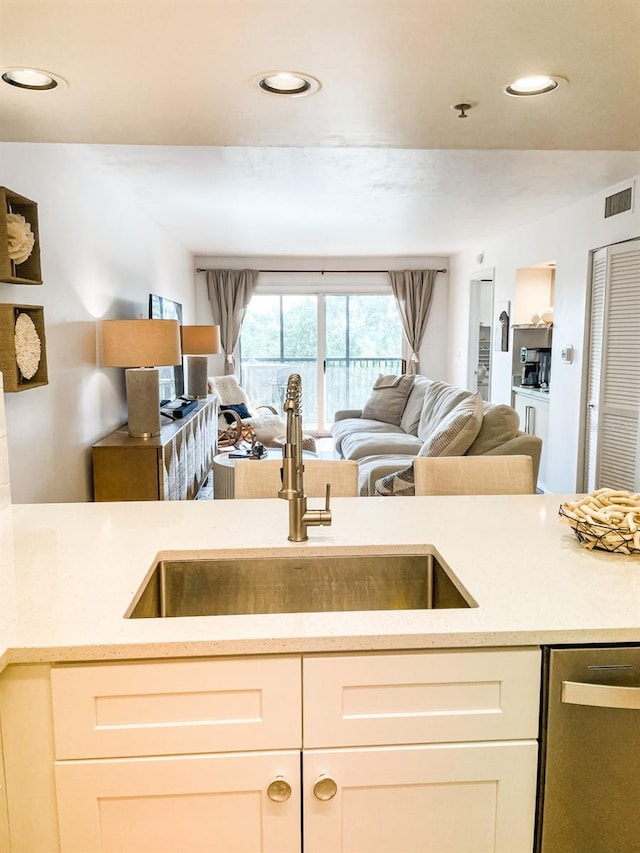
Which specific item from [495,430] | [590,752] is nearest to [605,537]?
[590,752]

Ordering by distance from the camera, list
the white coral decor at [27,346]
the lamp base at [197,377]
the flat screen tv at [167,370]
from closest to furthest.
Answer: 1. the white coral decor at [27,346]
2. the flat screen tv at [167,370]
3. the lamp base at [197,377]

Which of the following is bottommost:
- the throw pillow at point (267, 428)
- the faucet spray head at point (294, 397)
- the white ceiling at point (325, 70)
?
the throw pillow at point (267, 428)

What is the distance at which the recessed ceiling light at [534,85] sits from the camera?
6.08 feet

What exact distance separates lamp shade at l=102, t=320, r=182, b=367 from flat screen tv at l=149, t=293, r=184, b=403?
1.13 metres

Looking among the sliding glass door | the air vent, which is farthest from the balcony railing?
the air vent

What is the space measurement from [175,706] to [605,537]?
3.28 ft

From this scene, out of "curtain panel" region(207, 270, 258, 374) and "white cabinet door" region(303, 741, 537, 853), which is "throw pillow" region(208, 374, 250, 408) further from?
"white cabinet door" region(303, 741, 537, 853)

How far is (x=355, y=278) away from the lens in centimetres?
863

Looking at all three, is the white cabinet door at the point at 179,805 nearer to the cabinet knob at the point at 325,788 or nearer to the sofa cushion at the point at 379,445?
the cabinet knob at the point at 325,788

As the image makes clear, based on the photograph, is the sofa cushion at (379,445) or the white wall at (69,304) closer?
the white wall at (69,304)

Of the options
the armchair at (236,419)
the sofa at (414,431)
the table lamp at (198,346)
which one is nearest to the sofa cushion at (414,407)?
the sofa at (414,431)

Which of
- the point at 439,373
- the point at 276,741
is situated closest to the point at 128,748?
the point at 276,741

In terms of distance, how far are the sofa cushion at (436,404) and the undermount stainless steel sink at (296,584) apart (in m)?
3.27

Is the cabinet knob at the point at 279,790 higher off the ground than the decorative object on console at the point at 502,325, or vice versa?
the decorative object on console at the point at 502,325
